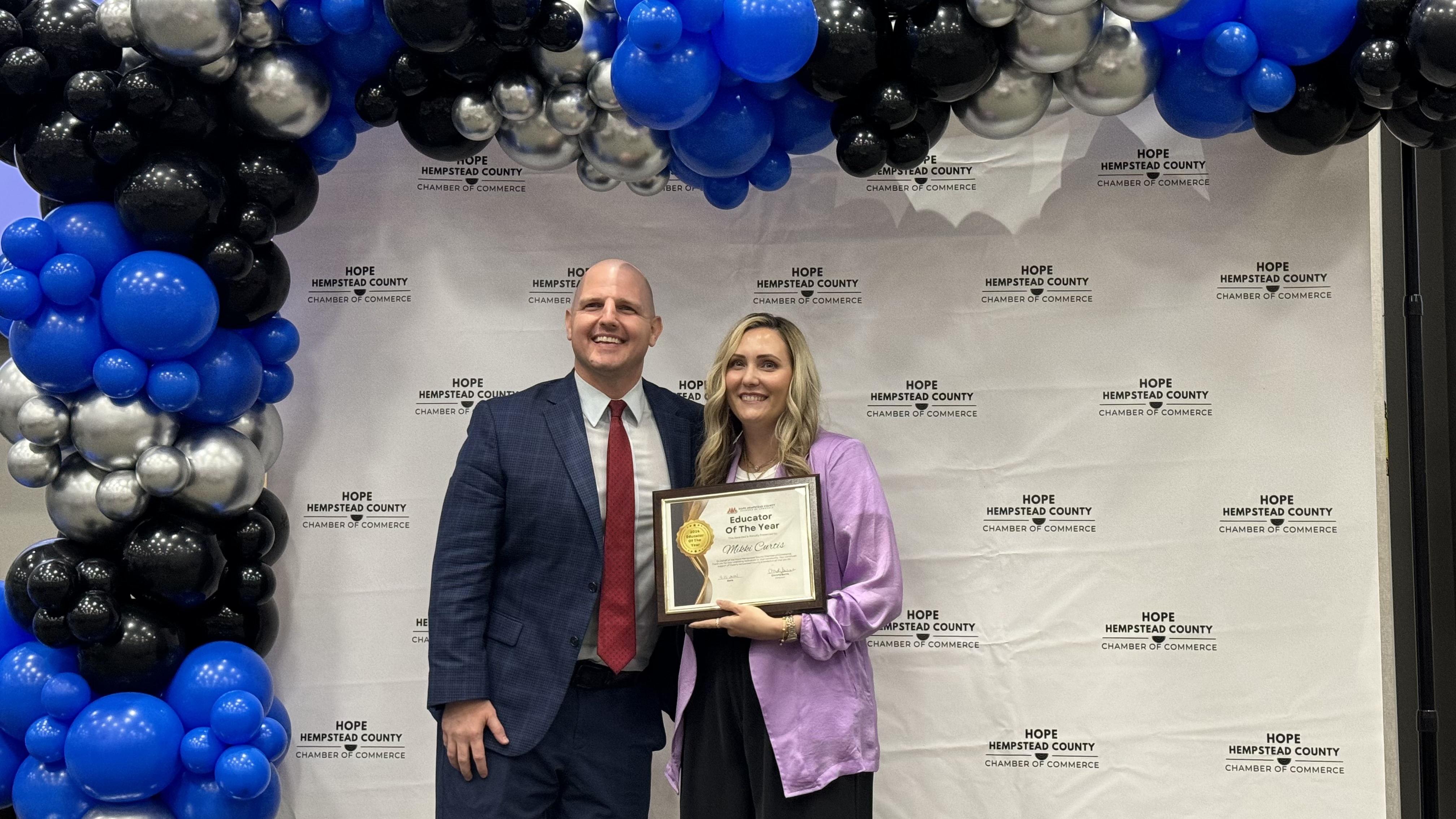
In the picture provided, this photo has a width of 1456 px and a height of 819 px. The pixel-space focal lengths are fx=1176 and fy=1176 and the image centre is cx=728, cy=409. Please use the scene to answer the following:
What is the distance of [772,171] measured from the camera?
10.3 feet

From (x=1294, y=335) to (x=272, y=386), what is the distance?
9.68 feet

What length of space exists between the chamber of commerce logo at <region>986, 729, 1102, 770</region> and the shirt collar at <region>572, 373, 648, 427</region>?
149cm

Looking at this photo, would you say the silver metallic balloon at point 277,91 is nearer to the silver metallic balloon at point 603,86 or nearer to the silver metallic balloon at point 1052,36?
the silver metallic balloon at point 603,86

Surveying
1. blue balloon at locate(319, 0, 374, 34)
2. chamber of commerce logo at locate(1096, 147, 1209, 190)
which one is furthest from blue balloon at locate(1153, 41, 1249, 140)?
blue balloon at locate(319, 0, 374, 34)

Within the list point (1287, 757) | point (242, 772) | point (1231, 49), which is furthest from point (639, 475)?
point (1287, 757)

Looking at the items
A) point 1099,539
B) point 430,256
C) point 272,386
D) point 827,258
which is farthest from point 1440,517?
point 272,386

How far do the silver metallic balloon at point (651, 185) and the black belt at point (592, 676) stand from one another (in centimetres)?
127

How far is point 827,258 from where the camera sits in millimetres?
3641

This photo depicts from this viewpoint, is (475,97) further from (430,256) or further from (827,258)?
(827,258)

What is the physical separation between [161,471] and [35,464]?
1.18 feet

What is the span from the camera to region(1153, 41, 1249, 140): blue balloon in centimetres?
290

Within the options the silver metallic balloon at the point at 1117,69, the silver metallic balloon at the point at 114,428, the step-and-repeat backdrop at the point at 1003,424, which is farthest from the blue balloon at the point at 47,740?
the silver metallic balloon at the point at 1117,69

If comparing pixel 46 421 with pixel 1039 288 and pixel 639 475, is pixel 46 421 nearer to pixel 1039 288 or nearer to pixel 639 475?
pixel 639 475

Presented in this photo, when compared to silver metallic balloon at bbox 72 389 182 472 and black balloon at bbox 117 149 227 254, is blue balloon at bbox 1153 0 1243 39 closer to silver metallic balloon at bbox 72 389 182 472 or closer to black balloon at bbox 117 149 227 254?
black balloon at bbox 117 149 227 254
